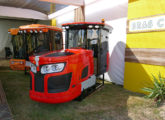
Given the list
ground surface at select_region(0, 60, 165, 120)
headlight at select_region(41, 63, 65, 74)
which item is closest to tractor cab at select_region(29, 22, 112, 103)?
headlight at select_region(41, 63, 65, 74)

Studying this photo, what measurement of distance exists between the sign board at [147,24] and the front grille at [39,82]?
295 centimetres

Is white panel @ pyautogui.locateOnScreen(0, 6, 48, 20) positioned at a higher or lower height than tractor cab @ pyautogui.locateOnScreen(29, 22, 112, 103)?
higher

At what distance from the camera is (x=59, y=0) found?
6.08 meters

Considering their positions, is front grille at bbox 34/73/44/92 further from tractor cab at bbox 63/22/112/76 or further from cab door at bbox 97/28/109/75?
cab door at bbox 97/28/109/75

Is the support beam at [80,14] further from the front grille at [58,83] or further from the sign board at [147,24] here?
the front grille at [58,83]

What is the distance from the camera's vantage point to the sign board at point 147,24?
3.57m

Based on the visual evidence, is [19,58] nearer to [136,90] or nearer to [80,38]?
[80,38]

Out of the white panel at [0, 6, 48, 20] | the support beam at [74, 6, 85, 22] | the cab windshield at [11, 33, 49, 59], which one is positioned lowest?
the cab windshield at [11, 33, 49, 59]

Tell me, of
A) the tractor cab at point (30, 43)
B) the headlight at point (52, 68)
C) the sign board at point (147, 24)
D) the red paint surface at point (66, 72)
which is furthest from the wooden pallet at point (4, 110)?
the sign board at point (147, 24)

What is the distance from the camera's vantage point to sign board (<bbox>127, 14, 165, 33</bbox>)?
11.7ft

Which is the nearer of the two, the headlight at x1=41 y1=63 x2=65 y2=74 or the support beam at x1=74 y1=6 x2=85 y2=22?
the headlight at x1=41 y1=63 x2=65 y2=74

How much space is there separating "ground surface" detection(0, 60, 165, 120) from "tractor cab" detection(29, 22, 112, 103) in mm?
308

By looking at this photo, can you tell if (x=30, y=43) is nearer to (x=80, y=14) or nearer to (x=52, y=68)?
(x=80, y=14)

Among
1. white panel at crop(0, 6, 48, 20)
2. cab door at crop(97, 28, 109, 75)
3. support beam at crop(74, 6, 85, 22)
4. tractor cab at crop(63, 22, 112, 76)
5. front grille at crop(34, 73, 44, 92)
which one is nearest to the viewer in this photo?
front grille at crop(34, 73, 44, 92)
